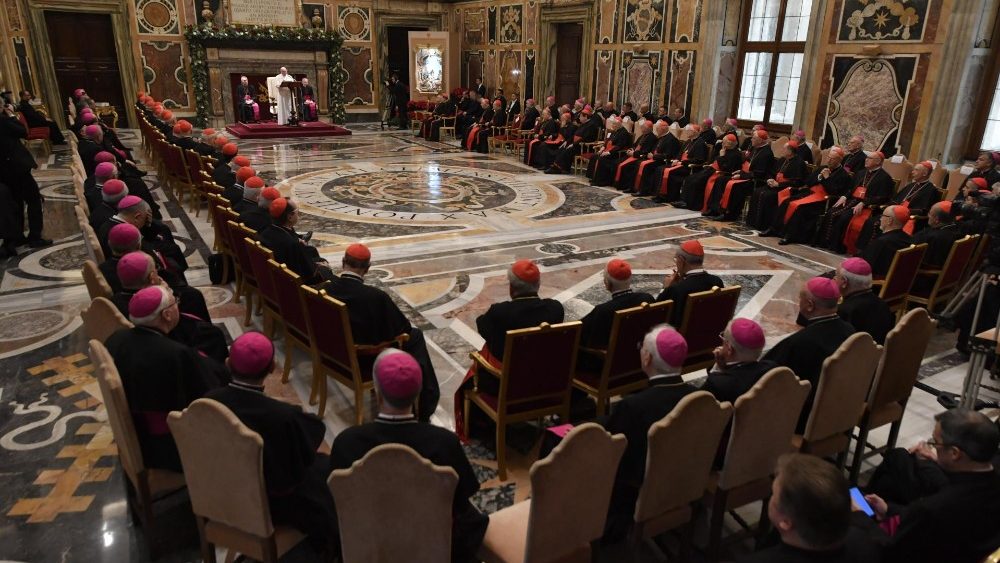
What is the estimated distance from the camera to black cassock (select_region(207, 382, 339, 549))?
7.15 feet

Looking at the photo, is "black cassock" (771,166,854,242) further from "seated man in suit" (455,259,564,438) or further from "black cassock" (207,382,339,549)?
"black cassock" (207,382,339,549)

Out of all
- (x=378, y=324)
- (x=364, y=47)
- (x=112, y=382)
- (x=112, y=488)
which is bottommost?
(x=112, y=488)

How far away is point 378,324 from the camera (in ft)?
11.4

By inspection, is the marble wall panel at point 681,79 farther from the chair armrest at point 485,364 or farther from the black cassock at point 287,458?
the black cassock at point 287,458

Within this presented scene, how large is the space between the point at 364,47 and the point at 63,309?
14230mm

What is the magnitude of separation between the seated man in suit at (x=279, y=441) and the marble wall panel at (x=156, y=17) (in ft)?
52.3

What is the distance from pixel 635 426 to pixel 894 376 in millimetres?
1508

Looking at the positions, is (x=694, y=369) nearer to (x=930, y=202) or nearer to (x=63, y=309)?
(x=930, y=202)

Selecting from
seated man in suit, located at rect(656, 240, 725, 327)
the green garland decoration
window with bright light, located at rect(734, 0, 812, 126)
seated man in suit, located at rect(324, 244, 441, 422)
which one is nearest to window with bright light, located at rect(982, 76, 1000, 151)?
window with bright light, located at rect(734, 0, 812, 126)

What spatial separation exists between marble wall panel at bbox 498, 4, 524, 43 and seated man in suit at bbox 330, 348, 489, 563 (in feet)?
49.4

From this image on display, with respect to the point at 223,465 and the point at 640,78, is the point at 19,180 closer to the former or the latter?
the point at 223,465

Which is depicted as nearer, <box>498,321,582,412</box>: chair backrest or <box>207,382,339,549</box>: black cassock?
<box>207,382,339,549</box>: black cassock

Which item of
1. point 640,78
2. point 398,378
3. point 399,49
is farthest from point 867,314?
point 399,49

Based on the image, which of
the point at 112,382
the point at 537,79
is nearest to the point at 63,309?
the point at 112,382
